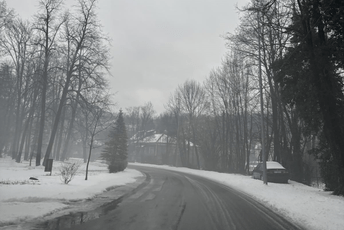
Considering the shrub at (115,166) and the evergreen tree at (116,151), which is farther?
the evergreen tree at (116,151)

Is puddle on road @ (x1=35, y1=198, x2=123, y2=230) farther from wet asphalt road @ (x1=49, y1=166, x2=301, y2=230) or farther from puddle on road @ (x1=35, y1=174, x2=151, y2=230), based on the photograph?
wet asphalt road @ (x1=49, y1=166, x2=301, y2=230)

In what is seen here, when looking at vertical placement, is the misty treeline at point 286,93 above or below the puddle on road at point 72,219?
above

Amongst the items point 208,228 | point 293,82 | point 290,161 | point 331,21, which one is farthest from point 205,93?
point 208,228

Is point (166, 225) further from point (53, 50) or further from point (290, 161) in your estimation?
point (53, 50)

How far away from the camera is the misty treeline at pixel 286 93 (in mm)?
9977

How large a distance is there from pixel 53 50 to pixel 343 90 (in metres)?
24.2

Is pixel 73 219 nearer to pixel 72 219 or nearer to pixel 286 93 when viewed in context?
pixel 72 219

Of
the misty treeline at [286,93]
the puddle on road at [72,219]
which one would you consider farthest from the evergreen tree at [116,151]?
the puddle on road at [72,219]

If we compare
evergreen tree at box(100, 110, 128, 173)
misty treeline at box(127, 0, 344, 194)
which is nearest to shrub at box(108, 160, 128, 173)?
evergreen tree at box(100, 110, 128, 173)

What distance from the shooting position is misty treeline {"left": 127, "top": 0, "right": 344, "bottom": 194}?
32.7ft

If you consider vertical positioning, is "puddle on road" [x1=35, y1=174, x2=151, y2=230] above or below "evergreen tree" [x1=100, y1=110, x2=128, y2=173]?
below

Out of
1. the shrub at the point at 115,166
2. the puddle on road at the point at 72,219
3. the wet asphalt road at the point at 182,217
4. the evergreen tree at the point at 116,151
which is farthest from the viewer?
the evergreen tree at the point at 116,151

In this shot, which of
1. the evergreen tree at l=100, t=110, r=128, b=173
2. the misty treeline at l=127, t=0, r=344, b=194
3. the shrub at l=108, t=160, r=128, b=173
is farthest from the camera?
the evergreen tree at l=100, t=110, r=128, b=173

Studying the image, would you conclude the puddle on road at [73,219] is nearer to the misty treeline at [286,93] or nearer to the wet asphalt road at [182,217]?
the wet asphalt road at [182,217]
